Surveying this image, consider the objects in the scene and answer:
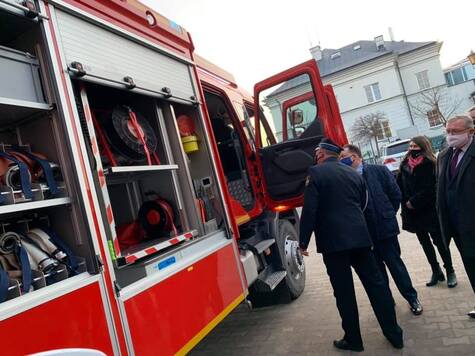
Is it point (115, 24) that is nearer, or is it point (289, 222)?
point (115, 24)

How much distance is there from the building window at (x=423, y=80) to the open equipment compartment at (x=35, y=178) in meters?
40.9

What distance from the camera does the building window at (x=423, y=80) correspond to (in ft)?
126

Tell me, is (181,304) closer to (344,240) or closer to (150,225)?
(150,225)

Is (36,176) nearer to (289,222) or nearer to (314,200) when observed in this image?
(314,200)

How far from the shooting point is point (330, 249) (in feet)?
11.4

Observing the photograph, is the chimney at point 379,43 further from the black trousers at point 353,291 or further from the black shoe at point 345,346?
the black shoe at point 345,346

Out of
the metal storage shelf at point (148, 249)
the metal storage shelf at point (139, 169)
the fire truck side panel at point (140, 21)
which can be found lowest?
the metal storage shelf at point (148, 249)

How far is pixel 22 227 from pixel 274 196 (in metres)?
3.25

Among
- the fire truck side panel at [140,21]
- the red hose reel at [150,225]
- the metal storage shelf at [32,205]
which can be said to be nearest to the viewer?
the metal storage shelf at [32,205]

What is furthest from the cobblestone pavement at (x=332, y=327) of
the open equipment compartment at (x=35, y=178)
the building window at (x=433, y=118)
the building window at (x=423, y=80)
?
the building window at (x=423, y=80)

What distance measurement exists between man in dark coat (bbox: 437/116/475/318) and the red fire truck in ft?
5.79

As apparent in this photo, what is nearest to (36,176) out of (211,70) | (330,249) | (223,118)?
(330,249)

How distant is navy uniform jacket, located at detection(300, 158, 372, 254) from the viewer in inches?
135

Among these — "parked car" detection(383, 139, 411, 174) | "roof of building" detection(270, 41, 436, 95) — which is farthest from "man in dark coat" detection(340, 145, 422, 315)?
"roof of building" detection(270, 41, 436, 95)
